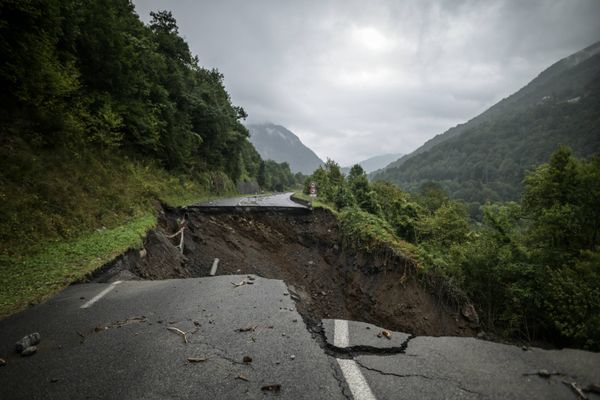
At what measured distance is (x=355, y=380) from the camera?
8.83ft

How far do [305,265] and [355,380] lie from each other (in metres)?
9.41

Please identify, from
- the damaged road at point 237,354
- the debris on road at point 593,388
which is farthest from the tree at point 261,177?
the debris on road at point 593,388

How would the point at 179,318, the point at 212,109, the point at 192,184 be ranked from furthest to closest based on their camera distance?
the point at 212,109
the point at 192,184
the point at 179,318

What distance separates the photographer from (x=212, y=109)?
27.2m

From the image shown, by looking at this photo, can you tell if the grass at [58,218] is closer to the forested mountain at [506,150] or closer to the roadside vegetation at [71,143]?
the roadside vegetation at [71,143]

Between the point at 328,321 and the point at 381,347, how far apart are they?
0.87 m

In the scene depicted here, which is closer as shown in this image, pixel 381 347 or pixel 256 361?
pixel 256 361

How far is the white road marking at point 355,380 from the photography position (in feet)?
8.07

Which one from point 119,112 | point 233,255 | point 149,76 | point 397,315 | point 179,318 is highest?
point 149,76

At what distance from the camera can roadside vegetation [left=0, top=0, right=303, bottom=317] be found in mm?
6627

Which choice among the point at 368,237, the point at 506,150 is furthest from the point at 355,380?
the point at 506,150

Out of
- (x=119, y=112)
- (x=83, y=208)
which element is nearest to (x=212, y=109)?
(x=119, y=112)

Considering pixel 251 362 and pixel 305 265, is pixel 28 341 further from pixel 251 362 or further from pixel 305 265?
pixel 305 265

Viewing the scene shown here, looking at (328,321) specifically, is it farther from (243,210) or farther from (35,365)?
(243,210)
